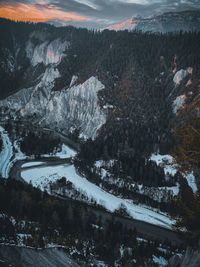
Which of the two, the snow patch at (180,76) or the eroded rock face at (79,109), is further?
the eroded rock face at (79,109)

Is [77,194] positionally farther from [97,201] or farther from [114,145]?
[114,145]

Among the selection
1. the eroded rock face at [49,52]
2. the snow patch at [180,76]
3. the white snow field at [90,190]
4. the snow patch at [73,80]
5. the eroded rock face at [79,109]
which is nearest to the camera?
the white snow field at [90,190]

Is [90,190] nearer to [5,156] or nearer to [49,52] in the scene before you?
[5,156]

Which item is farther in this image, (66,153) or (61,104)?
(61,104)

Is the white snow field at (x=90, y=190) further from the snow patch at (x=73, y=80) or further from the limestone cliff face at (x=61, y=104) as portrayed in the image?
the snow patch at (x=73, y=80)

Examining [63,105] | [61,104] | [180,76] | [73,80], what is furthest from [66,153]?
[180,76]

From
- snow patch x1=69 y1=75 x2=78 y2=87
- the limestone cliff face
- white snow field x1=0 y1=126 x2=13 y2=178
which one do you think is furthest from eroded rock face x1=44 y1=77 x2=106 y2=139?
white snow field x1=0 y1=126 x2=13 y2=178

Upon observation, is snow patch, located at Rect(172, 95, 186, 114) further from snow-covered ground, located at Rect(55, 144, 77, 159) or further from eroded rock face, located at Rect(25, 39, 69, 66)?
eroded rock face, located at Rect(25, 39, 69, 66)

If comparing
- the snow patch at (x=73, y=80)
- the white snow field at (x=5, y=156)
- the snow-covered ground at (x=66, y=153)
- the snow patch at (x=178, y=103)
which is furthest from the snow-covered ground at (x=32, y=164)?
the snow patch at (x=73, y=80)

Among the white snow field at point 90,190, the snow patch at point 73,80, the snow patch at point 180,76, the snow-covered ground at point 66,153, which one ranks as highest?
the snow patch at point 180,76

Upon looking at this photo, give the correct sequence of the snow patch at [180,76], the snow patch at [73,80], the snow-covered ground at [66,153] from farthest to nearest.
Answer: the snow patch at [73,80]
the snow patch at [180,76]
the snow-covered ground at [66,153]
